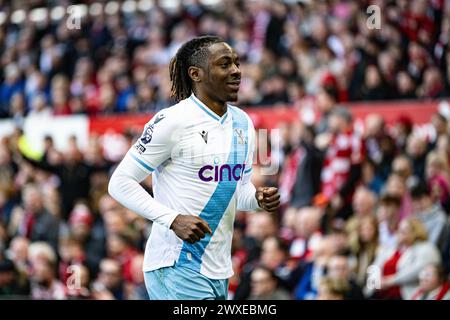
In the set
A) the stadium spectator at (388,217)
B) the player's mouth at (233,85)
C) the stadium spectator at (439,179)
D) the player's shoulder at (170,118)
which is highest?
the player's mouth at (233,85)

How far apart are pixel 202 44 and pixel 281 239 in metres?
4.16

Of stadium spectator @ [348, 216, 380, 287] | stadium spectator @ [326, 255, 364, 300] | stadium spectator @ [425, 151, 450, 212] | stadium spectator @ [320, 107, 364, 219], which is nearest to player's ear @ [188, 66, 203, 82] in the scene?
stadium spectator @ [326, 255, 364, 300]

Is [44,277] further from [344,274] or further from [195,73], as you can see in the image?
[195,73]

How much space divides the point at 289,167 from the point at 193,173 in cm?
533

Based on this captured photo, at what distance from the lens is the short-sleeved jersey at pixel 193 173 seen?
16.5ft

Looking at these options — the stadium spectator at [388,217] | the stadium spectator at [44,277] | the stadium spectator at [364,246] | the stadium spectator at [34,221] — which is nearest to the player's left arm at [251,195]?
the stadium spectator at [364,246]

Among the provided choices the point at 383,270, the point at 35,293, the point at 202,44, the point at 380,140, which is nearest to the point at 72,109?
the point at 35,293

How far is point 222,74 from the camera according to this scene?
201 inches

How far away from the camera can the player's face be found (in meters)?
5.10

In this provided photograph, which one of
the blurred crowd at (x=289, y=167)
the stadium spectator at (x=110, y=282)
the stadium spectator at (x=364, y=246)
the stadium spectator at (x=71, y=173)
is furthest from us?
the stadium spectator at (x=71, y=173)

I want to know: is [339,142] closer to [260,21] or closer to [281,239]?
[281,239]

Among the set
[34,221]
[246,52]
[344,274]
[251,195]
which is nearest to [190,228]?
[251,195]

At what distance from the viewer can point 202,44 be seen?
5.18m

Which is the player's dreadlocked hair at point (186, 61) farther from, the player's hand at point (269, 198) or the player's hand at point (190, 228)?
the player's hand at point (190, 228)
